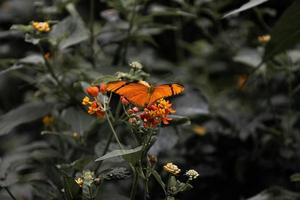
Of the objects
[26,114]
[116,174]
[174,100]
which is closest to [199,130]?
[174,100]

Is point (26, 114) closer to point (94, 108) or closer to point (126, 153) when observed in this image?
point (94, 108)

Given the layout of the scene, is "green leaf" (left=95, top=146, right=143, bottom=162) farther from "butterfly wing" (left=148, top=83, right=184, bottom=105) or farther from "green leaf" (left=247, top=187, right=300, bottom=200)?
"green leaf" (left=247, top=187, right=300, bottom=200)

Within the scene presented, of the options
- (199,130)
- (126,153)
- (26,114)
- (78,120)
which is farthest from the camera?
(199,130)

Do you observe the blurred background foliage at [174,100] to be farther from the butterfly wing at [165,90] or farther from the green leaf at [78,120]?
the butterfly wing at [165,90]

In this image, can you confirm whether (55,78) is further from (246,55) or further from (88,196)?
(246,55)

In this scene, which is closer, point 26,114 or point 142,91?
point 142,91

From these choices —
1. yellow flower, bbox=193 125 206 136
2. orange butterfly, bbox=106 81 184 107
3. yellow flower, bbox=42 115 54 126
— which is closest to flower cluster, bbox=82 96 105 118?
orange butterfly, bbox=106 81 184 107

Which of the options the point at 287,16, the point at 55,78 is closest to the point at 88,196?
the point at 55,78
